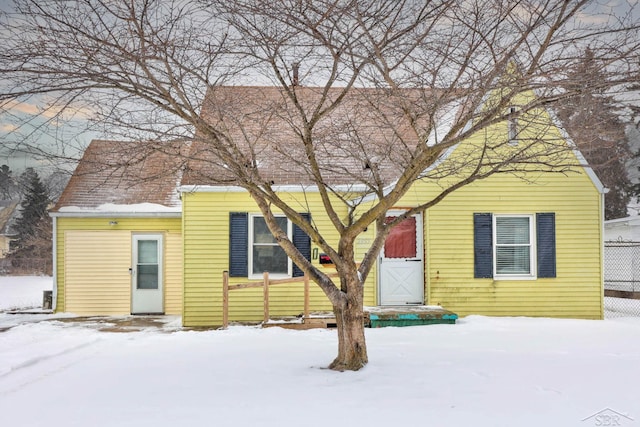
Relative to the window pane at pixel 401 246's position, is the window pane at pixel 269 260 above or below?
below

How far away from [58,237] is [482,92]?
12.8 metres

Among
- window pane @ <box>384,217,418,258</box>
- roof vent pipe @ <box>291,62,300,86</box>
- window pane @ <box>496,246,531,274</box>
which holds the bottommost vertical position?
window pane @ <box>496,246,531,274</box>

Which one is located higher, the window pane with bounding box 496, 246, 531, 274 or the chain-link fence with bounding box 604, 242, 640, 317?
the window pane with bounding box 496, 246, 531, 274

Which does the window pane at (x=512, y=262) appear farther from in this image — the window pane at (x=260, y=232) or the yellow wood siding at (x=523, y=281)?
the window pane at (x=260, y=232)

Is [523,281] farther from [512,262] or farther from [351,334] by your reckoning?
[351,334]

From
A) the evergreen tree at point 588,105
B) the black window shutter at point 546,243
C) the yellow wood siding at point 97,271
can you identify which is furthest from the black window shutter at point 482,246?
the yellow wood siding at point 97,271

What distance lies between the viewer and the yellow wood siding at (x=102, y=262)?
49.1ft

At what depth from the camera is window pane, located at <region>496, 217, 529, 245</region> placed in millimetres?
12305

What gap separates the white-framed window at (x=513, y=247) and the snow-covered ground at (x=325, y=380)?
2425mm

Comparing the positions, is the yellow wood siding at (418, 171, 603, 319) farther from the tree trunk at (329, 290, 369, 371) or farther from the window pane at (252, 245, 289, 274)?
the tree trunk at (329, 290, 369, 371)

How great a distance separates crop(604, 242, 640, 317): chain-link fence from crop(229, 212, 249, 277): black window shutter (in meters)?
9.09

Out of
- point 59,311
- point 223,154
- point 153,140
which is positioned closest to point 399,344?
point 223,154

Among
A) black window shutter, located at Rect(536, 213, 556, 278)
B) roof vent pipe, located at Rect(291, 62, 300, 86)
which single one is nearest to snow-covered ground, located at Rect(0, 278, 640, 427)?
black window shutter, located at Rect(536, 213, 556, 278)

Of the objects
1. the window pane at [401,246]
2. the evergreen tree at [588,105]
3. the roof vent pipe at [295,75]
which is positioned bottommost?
the window pane at [401,246]
